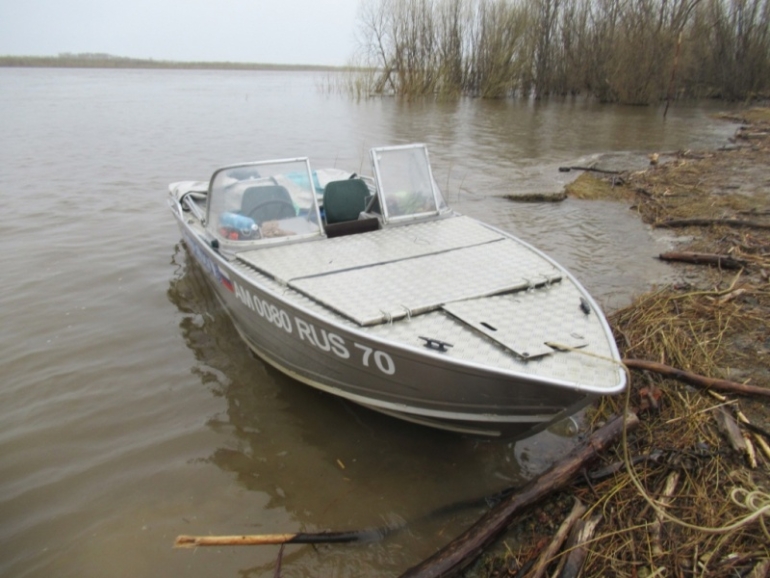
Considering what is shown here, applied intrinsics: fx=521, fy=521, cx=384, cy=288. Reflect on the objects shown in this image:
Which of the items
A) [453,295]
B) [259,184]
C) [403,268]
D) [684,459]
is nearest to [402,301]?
[453,295]

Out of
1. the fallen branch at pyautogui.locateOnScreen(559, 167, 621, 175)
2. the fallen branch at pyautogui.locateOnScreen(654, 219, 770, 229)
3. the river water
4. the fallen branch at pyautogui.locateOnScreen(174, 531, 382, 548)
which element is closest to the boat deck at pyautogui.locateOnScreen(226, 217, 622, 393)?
the river water

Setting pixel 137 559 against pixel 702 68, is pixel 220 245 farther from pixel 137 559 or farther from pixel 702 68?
pixel 702 68

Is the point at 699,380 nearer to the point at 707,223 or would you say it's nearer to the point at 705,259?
the point at 705,259

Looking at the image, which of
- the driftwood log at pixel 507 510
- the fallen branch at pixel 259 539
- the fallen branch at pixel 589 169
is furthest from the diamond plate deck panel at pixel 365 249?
the fallen branch at pixel 589 169

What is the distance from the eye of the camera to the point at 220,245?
205 inches

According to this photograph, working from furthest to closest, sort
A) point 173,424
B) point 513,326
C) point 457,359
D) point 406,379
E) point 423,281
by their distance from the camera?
point 173,424, point 423,281, point 513,326, point 406,379, point 457,359

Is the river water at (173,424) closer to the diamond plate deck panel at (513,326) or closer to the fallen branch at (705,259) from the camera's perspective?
the fallen branch at (705,259)

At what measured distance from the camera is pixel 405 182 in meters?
5.80

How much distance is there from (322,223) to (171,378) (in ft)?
7.15

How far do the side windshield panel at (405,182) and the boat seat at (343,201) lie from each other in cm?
33

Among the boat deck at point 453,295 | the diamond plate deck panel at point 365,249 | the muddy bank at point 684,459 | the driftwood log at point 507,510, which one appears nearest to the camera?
the muddy bank at point 684,459

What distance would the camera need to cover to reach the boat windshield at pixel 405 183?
564 cm

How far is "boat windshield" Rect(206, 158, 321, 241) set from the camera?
5250 millimetres

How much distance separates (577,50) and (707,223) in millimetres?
27870
